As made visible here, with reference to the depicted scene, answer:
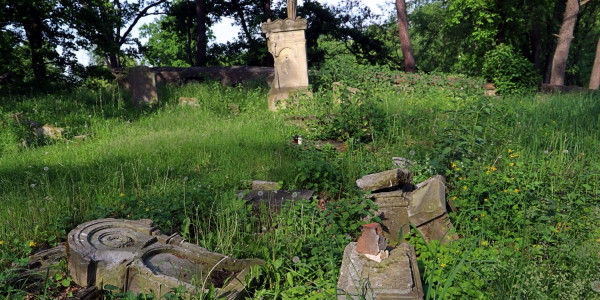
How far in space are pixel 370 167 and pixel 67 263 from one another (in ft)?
11.8

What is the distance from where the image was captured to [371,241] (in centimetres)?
335

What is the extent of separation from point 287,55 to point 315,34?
1033cm

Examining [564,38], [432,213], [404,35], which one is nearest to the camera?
[432,213]

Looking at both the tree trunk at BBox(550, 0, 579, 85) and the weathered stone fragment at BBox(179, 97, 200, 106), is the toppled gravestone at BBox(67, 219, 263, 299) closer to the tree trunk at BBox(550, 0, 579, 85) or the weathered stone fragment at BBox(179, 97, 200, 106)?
the weathered stone fragment at BBox(179, 97, 200, 106)

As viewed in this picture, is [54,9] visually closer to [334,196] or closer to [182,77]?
[182,77]

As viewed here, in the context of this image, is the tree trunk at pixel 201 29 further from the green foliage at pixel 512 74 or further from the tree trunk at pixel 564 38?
the tree trunk at pixel 564 38

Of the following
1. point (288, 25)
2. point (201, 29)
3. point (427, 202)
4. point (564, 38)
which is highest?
point (201, 29)

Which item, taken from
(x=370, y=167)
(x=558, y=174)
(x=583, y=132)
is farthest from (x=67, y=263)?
(x=583, y=132)

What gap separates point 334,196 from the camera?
5523 mm

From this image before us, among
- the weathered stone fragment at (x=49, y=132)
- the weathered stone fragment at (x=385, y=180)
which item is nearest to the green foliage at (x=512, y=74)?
the weathered stone fragment at (x=385, y=180)

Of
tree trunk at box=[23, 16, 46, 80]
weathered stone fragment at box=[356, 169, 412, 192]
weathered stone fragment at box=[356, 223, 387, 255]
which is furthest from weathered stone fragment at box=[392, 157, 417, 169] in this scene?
tree trunk at box=[23, 16, 46, 80]

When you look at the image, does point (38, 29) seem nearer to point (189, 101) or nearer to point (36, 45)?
point (36, 45)

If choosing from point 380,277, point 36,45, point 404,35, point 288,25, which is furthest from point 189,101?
point 404,35

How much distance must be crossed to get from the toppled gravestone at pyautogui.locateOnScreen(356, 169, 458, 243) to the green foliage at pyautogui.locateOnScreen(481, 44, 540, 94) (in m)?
9.76
